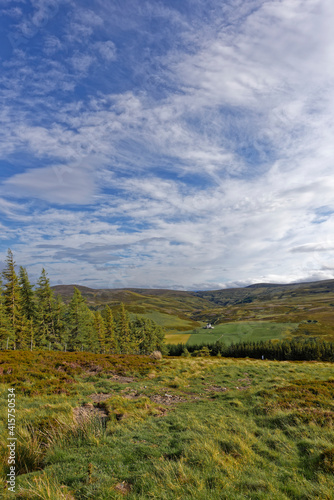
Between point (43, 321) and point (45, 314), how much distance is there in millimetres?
1393

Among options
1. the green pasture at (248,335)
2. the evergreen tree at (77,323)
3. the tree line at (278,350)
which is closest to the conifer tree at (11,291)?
the evergreen tree at (77,323)

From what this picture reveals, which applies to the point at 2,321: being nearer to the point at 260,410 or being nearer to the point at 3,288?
the point at 3,288

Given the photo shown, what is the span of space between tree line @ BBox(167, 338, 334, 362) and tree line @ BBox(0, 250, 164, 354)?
3142cm

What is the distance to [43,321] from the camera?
4447cm

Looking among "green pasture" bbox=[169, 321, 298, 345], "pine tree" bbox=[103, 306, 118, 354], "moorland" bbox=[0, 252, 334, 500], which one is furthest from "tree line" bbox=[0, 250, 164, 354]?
"green pasture" bbox=[169, 321, 298, 345]

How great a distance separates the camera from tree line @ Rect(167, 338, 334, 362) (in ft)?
240

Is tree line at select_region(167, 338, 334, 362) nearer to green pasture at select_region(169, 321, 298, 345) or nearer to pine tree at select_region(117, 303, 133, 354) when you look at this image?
green pasture at select_region(169, 321, 298, 345)

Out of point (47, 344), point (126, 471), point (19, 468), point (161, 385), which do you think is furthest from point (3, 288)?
point (126, 471)

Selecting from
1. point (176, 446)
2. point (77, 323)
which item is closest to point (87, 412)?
point (176, 446)

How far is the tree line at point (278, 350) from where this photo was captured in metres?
73.0

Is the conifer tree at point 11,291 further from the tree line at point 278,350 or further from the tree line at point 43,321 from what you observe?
the tree line at point 278,350

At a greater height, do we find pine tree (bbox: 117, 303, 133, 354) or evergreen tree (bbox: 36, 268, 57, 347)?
evergreen tree (bbox: 36, 268, 57, 347)

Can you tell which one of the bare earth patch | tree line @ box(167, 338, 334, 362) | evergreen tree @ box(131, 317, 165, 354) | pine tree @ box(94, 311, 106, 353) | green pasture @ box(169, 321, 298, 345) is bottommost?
green pasture @ box(169, 321, 298, 345)

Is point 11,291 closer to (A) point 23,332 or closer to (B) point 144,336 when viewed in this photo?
(A) point 23,332
